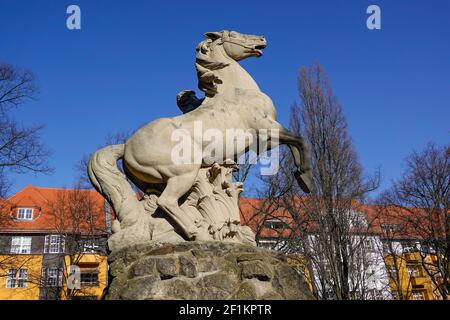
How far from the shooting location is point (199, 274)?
13.1 feet

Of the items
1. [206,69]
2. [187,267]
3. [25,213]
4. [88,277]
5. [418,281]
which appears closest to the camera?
[187,267]

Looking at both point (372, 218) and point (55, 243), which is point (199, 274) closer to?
point (372, 218)

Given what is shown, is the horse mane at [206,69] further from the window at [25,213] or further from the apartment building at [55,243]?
the window at [25,213]

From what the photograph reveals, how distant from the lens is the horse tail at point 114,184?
15.1ft

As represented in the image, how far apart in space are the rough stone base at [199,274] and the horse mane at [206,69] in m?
2.03

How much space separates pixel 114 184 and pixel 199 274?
56.5 inches

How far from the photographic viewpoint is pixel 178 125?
4.69 m

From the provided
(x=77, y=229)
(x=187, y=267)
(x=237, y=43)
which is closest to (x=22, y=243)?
(x=77, y=229)

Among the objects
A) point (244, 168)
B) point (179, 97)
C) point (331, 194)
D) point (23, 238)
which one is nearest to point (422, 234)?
point (331, 194)

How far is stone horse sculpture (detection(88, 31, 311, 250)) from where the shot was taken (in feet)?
14.9

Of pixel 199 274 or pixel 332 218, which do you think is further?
pixel 332 218

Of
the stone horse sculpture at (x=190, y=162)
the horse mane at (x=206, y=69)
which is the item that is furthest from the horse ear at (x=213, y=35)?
the horse mane at (x=206, y=69)

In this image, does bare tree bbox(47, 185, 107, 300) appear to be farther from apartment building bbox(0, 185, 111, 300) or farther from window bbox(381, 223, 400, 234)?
window bbox(381, 223, 400, 234)
